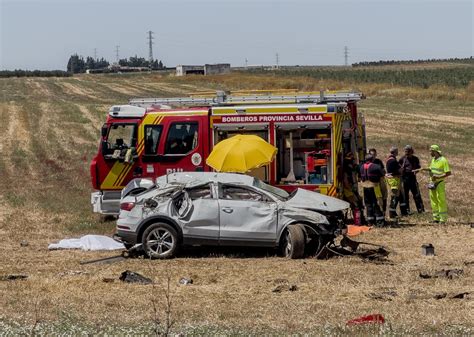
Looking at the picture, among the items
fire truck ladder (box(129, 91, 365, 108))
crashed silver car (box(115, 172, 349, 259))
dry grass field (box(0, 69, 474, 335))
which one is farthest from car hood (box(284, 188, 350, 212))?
fire truck ladder (box(129, 91, 365, 108))

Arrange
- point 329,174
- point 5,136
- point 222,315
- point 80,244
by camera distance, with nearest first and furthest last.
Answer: point 222,315 → point 80,244 → point 329,174 → point 5,136

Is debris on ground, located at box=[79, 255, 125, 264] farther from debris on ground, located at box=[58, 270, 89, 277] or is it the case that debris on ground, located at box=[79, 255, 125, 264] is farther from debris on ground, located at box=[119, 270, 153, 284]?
debris on ground, located at box=[119, 270, 153, 284]

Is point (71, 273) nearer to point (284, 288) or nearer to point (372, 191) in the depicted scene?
point (284, 288)

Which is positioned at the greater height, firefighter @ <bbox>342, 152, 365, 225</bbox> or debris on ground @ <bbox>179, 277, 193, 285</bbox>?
firefighter @ <bbox>342, 152, 365, 225</bbox>

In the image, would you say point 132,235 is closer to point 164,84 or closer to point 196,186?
point 196,186

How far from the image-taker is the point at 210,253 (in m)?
15.4

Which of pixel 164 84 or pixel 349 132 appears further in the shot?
pixel 164 84

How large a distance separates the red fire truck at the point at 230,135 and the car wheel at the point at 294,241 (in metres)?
3.10

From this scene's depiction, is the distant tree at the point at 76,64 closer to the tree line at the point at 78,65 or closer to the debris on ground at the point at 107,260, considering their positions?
A: the tree line at the point at 78,65

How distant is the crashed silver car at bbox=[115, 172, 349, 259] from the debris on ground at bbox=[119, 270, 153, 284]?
1.89 metres

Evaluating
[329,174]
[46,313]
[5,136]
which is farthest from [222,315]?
[5,136]

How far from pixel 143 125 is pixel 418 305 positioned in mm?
9199

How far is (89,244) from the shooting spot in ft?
53.5

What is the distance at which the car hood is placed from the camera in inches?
587
